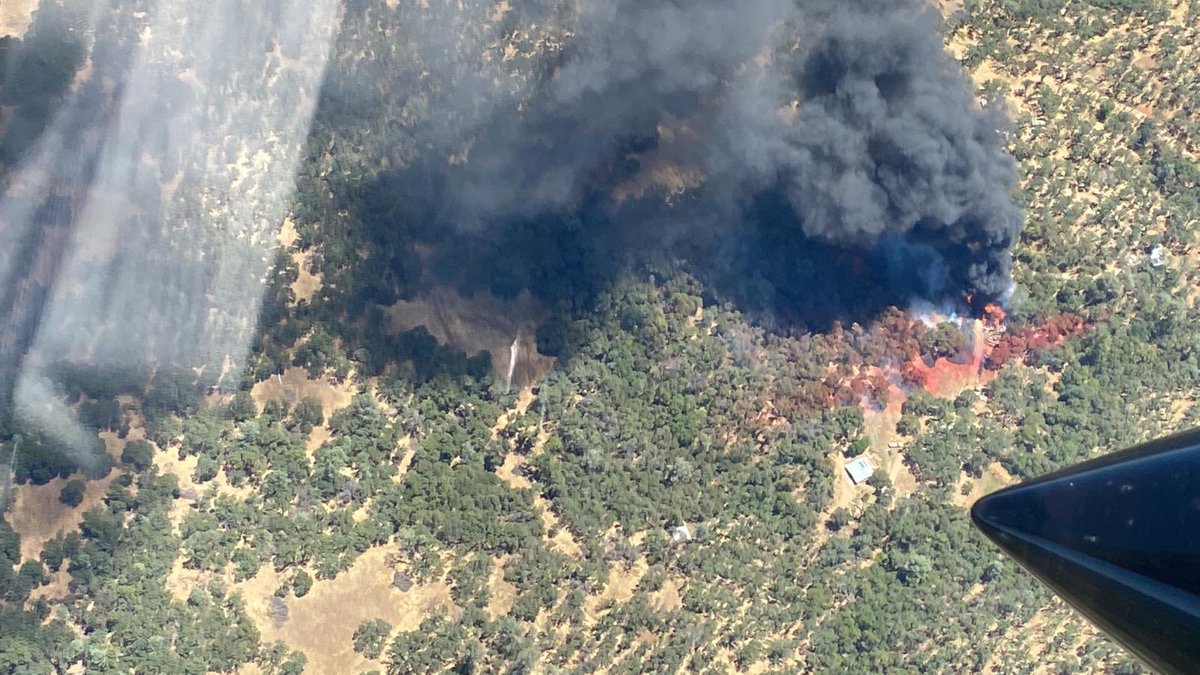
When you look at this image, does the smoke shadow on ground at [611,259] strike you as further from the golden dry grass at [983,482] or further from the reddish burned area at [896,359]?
the golden dry grass at [983,482]

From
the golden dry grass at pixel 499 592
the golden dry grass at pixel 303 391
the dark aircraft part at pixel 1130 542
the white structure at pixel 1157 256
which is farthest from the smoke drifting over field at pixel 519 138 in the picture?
the dark aircraft part at pixel 1130 542

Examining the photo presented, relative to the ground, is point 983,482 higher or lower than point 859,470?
higher

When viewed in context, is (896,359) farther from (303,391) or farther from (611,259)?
(303,391)

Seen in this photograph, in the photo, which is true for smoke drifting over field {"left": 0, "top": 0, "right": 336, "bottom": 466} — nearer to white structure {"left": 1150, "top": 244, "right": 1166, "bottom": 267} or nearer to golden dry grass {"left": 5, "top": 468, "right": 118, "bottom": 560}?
golden dry grass {"left": 5, "top": 468, "right": 118, "bottom": 560}

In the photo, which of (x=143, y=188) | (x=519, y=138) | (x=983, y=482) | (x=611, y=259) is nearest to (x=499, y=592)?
(x=611, y=259)

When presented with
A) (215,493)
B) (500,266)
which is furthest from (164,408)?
(500,266)

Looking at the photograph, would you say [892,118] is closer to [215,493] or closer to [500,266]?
[500,266]

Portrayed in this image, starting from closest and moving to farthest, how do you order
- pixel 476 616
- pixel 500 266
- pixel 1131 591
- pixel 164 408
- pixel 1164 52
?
pixel 1131 591
pixel 476 616
pixel 164 408
pixel 500 266
pixel 1164 52

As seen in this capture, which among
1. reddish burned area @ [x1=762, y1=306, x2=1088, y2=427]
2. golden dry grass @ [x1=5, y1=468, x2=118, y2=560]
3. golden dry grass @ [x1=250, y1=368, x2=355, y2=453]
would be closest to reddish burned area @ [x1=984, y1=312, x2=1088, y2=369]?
reddish burned area @ [x1=762, y1=306, x2=1088, y2=427]
